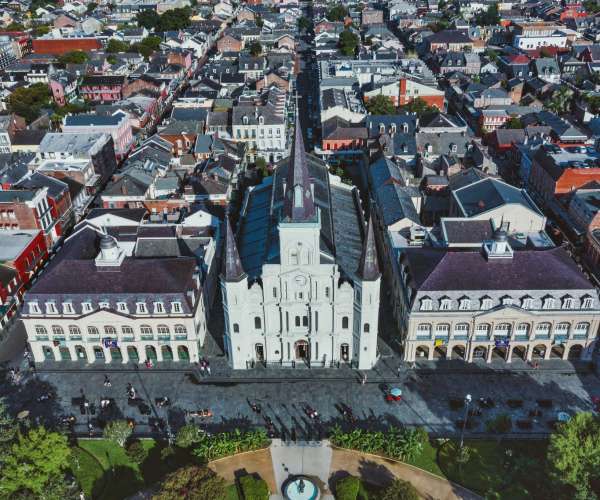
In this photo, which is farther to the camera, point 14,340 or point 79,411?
point 14,340

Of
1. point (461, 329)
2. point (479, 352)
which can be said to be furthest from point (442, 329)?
point (479, 352)

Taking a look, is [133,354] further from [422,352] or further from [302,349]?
[422,352]

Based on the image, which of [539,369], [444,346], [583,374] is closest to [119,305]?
[444,346]

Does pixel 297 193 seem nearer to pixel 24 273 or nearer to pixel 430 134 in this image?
pixel 24 273

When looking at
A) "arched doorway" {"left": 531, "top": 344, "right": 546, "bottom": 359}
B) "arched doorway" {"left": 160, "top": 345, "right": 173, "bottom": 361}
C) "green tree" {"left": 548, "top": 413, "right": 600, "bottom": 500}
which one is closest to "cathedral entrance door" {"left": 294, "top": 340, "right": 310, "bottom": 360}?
"arched doorway" {"left": 160, "top": 345, "right": 173, "bottom": 361}

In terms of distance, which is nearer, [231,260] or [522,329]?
[231,260]

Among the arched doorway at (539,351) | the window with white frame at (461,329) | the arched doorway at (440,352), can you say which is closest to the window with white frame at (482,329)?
the window with white frame at (461,329)
